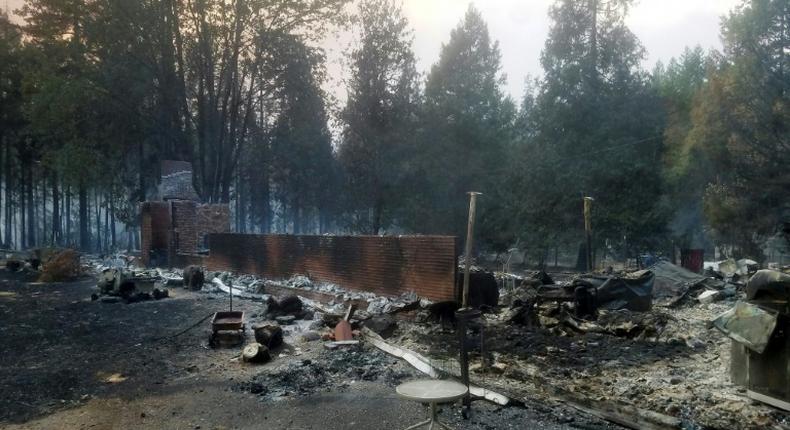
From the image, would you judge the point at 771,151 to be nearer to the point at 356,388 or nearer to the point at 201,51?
the point at 356,388

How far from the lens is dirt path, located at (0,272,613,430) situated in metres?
5.37

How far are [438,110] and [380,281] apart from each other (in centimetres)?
1943

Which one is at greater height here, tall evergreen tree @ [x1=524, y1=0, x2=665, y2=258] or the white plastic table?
tall evergreen tree @ [x1=524, y1=0, x2=665, y2=258]

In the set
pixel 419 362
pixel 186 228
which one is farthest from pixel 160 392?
pixel 186 228

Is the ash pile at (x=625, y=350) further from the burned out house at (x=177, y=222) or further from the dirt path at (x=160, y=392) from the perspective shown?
the burned out house at (x=177, y=222)

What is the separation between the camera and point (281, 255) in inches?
627

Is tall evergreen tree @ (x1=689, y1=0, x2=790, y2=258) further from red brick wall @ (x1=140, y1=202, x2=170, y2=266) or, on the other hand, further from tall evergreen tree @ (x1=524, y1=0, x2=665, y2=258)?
red brick wall @ (x1=140, y1=202, x2=170, y2=266)

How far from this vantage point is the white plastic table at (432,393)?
13.5 feet

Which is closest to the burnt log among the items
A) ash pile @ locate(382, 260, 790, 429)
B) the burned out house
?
ash pile @ locate(382, 260, 790, 429)

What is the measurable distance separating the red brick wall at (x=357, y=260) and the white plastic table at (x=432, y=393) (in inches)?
216

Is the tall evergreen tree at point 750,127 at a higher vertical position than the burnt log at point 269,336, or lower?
higher

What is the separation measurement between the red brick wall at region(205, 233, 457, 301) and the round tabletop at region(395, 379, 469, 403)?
18.0ft

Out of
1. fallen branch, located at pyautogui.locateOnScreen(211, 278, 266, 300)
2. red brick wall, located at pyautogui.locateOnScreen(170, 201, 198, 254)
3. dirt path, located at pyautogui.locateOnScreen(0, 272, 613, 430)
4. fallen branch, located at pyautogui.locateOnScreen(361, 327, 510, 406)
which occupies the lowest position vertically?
fallen branch, located at pyautogui.locateOnScreen(211, 278, 266, 300)

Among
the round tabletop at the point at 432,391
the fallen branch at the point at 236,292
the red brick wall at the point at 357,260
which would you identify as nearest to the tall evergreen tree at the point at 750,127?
the red brick wall at the point at 357,260
